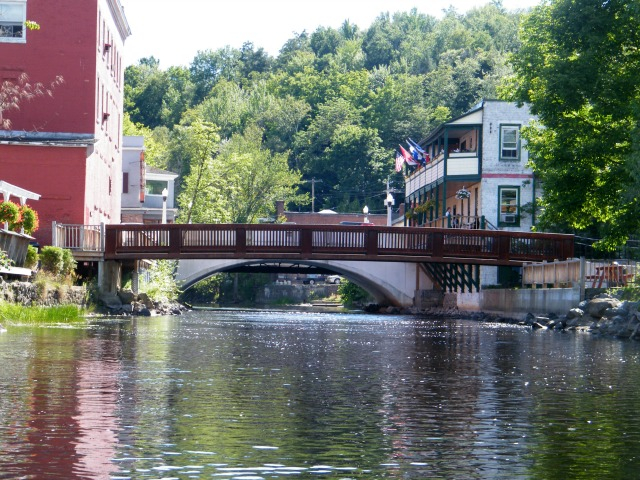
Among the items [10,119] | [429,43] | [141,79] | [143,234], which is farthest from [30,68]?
[429,43]

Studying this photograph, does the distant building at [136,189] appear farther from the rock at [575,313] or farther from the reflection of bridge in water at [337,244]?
the rock at [575,313]

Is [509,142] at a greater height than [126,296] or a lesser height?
greater

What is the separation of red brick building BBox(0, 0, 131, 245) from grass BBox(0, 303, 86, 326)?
12987 millimetres

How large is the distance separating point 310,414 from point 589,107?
31.4 metres

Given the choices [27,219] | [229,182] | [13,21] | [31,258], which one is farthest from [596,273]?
[229,182]

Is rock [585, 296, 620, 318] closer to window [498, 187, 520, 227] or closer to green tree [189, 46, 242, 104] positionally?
window [498, 187, 520, 227]

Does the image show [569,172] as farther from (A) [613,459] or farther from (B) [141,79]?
(B) [141,79]

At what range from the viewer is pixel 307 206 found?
121 metres

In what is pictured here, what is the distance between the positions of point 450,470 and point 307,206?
112435 millimetres

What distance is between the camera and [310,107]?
130m

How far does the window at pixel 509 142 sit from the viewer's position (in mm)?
58062

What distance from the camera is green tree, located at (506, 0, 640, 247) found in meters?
36.9

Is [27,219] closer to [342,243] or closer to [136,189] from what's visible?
[342,243]

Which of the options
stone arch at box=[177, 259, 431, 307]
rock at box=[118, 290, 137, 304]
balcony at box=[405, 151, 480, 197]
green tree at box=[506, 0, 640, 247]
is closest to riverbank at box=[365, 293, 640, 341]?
green tree at box=[506, 0, 640, 247]
